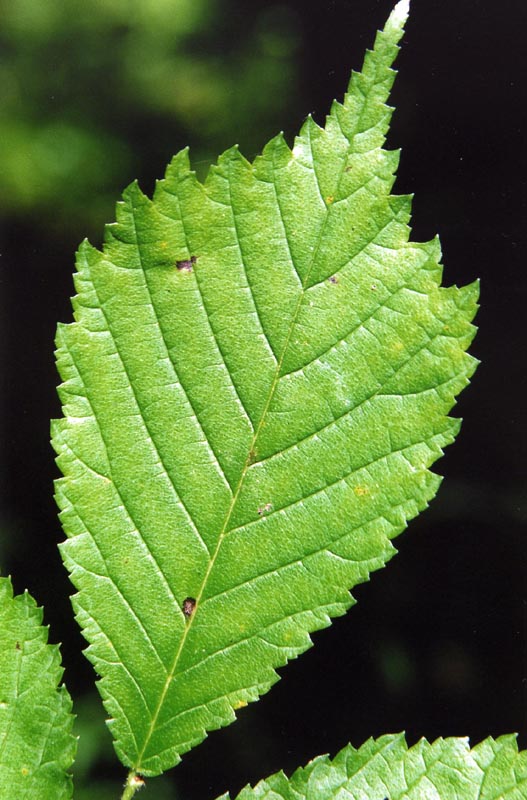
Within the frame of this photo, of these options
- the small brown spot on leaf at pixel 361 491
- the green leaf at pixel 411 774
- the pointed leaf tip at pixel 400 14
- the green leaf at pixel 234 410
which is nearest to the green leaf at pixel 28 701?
the green leaf at pixel 234 410

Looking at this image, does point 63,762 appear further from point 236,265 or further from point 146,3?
point 146,3

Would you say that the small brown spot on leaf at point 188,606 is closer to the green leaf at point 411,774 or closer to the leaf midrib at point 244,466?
the leaf midrib at point 244,466

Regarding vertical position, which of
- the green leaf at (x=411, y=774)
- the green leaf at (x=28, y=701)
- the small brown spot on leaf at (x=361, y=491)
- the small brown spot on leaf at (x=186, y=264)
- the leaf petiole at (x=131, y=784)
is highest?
the small brown spot on leaf at (x=186, y=264)

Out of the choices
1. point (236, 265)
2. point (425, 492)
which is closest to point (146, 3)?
point (236, 265)

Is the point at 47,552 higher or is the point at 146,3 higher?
the point at 146,3

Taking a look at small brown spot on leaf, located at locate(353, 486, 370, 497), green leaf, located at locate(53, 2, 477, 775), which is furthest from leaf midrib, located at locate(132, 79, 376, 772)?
small brown spot on leaf, located at locate(353, 486, 370, 497)

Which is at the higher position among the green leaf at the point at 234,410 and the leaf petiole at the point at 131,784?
the green leaf at the point at 234,410
